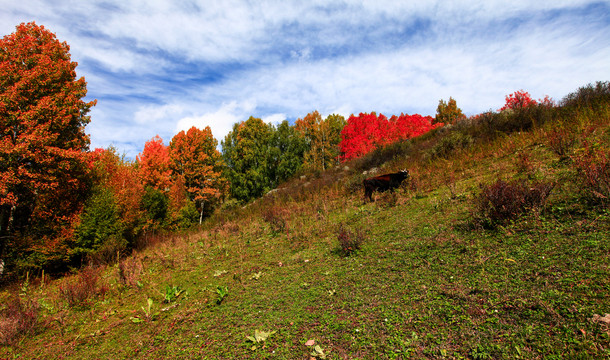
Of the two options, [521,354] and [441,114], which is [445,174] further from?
[441,114]

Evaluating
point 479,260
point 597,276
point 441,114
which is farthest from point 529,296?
point 441,114

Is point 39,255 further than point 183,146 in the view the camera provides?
No

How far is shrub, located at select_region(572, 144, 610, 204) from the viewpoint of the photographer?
360cm

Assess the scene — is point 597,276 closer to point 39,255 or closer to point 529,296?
point 529,296

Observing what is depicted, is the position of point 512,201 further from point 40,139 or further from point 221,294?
point 40,139

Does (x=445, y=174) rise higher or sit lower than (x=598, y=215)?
higher

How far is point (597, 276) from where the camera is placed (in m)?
2.41

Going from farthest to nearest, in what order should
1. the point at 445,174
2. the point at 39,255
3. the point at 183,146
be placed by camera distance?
the point at 183,146 < the point at 39,255 < the point at 445,174

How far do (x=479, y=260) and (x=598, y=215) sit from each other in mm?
1757

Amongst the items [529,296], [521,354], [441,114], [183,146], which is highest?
[441,114]

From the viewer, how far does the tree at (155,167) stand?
2766cm

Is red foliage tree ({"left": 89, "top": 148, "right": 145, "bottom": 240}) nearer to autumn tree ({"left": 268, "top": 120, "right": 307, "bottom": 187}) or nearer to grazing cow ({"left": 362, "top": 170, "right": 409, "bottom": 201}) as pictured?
grazing cow ({"left": 362, "top": 170, "right": 409, "bottom": 201})

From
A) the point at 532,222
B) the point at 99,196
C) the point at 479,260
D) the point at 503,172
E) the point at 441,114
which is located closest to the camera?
the point at 479,260

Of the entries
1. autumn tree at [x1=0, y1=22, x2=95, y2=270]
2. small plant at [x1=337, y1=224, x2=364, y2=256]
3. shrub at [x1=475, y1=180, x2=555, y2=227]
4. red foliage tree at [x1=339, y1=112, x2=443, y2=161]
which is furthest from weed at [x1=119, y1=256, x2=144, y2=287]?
red foliage tree at [x1=339, y1=112, x2=443, y2=161]
